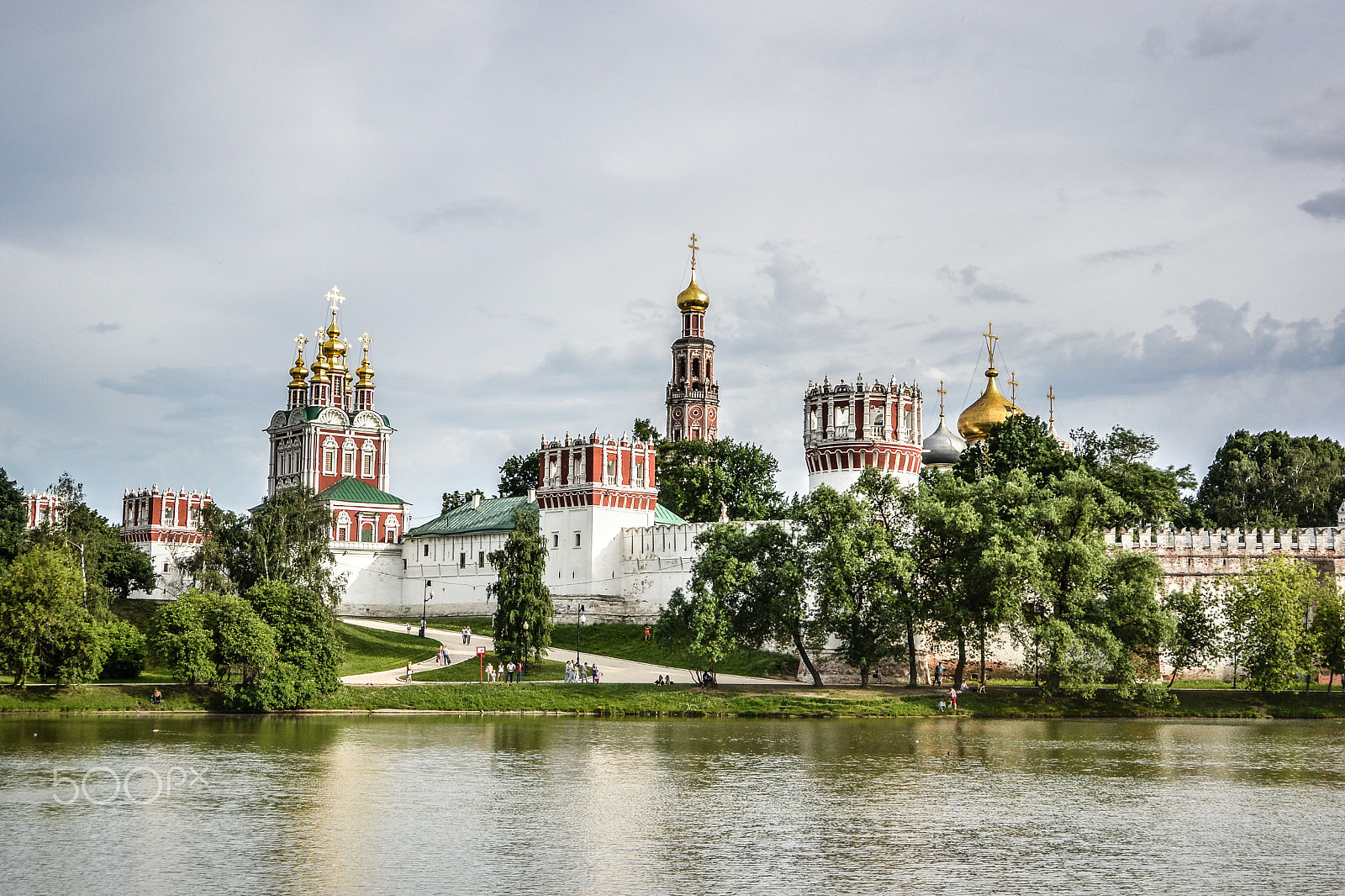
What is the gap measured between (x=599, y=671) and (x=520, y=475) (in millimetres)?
39195

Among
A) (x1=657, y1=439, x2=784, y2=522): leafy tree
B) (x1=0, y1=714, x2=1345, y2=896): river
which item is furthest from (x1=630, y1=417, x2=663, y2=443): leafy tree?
(x1=0, y1=714, x2=1345, y2=896): river

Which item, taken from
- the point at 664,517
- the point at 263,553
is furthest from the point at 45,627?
the point at 664,517

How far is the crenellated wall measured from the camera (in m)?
57.9

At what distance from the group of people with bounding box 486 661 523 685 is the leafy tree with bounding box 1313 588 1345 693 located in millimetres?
28863

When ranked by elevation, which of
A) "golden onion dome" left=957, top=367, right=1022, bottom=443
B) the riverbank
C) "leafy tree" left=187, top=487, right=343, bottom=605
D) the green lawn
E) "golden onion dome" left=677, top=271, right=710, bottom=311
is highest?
"golden onion dome" left=677, top=271, right=710, bottom=311

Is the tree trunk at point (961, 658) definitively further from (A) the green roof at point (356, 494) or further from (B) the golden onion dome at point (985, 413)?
(A) the green roof at point (356, 494)

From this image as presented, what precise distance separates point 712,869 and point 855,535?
1140 inches

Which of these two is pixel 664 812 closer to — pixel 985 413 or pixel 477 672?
pixel 477 672

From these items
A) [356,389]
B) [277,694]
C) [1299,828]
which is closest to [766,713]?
[277,694]

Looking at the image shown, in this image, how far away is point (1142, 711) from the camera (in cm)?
4881

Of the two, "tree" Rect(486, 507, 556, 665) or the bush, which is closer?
the bush

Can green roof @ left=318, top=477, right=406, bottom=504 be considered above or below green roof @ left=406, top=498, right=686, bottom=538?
above

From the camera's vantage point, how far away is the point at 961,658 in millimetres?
51188

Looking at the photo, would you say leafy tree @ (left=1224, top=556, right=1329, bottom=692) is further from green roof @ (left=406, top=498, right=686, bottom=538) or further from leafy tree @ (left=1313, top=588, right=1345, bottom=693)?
green roof @ (left=406, top=498, right=686, bottom=538)
